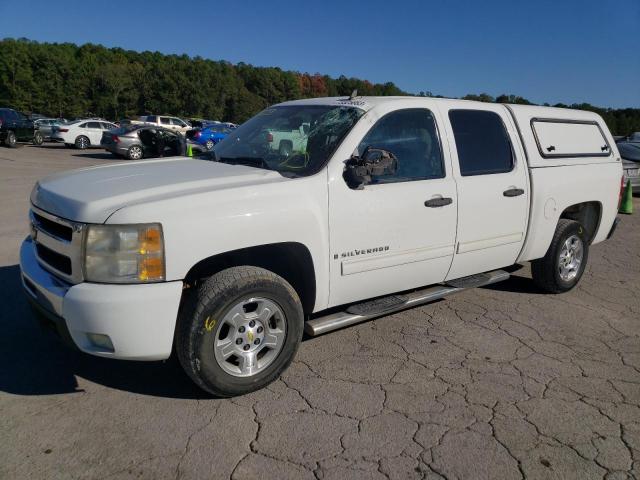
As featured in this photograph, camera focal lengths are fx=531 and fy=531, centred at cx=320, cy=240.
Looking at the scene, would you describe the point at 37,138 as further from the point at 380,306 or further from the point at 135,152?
the point at 380,306

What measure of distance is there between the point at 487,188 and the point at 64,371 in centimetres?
354

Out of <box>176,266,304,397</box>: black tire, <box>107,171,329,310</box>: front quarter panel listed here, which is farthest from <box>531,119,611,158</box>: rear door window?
<box>176,266,304,397</box>: black tire

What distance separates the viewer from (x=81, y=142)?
85.5 ft

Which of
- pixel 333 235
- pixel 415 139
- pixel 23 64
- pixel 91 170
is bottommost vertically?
pixel 333 235

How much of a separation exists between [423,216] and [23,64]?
73704 mm

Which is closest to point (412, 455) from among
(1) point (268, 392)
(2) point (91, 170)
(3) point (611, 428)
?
(1) point (268, 392)

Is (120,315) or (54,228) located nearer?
(120,315)

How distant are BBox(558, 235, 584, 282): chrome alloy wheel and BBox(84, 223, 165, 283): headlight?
4.25 meters

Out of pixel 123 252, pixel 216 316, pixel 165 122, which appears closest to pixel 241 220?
pixel 216 316

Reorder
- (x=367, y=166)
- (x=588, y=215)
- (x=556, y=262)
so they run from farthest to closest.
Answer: (x=588, y=215) → (x=556, y=262) → (x=367, y=166)

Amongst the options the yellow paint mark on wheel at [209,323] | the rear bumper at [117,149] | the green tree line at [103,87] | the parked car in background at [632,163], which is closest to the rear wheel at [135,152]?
the rear bumper at [117,149]

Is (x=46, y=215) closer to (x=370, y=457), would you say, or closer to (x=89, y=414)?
(x=89, y=414)

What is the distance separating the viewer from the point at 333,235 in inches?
141

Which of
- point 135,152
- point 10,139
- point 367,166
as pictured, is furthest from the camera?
point 10,139
